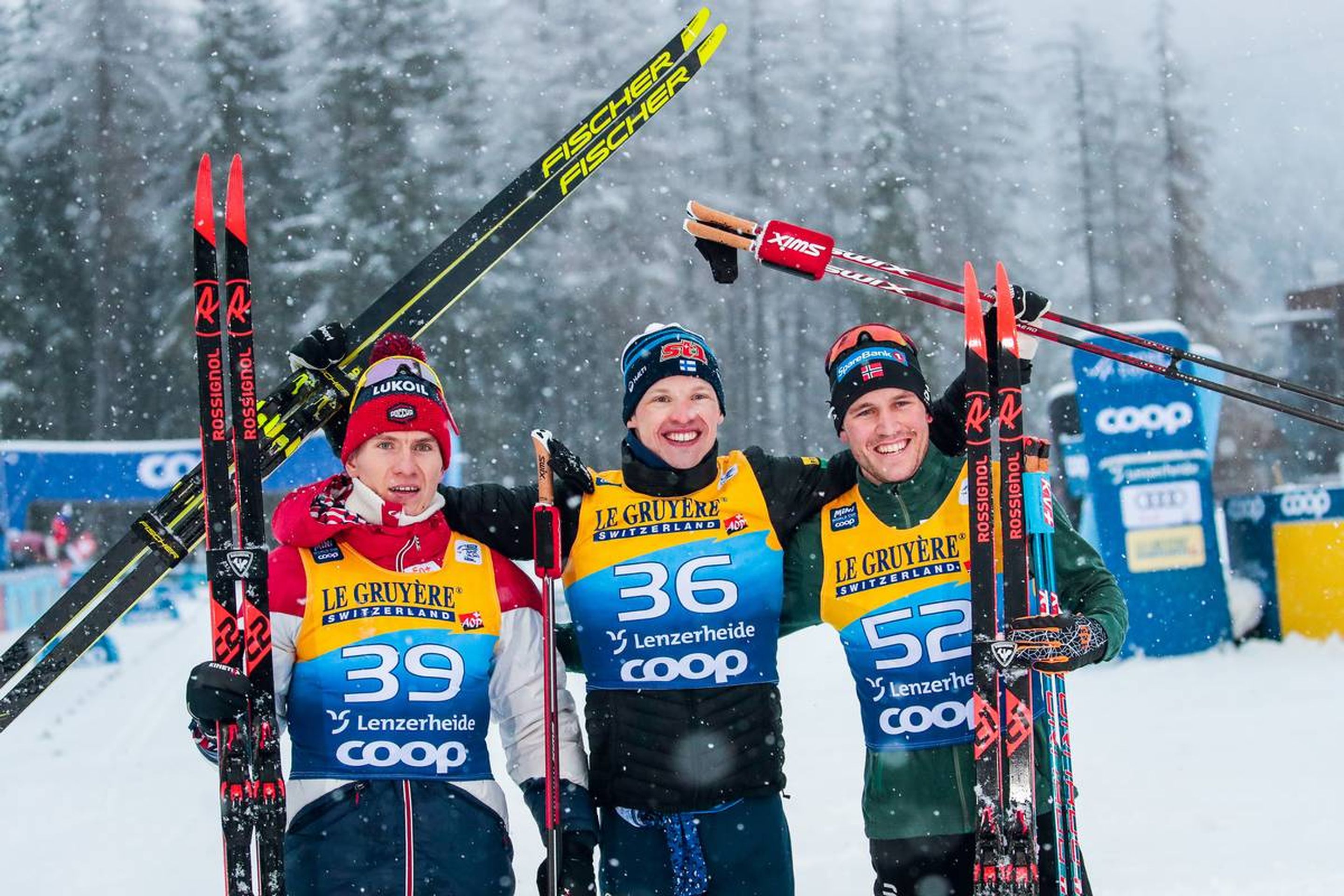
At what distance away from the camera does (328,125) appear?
1113 inches

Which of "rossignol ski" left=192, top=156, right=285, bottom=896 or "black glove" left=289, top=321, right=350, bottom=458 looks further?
"black glove" left=289, top=321, right=350, bottom=458

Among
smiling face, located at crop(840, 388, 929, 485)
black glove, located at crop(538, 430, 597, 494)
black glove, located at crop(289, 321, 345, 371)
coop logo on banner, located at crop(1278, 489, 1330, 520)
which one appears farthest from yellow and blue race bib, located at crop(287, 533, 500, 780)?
coop logo on banner, located at crop(1278, 489, 1330, 520)

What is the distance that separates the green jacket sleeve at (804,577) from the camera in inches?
127

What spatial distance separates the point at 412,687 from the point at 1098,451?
7821 millimetres

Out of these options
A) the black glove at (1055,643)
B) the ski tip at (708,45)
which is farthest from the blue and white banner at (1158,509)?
the black glove at (1055,643)

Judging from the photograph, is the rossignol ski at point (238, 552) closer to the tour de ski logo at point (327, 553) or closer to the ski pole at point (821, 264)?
the tour de ski logo at point (327, 553)

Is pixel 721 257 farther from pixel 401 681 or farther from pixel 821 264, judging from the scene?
pixel 401 681

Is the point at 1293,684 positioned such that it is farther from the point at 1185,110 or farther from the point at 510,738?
the point at 1185,110

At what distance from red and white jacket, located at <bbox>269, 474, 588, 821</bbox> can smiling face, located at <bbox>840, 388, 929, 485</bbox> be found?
0.94 metres

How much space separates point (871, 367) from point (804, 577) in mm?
575

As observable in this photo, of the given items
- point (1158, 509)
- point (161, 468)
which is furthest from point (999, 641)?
point (161, 468)

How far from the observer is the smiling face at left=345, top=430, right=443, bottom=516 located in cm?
296

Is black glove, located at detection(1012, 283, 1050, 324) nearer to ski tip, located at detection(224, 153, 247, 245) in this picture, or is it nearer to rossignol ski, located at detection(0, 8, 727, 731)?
rossignol ski, located at detection(0, 8, 727, 731)

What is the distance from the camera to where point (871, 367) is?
10.6 feet
